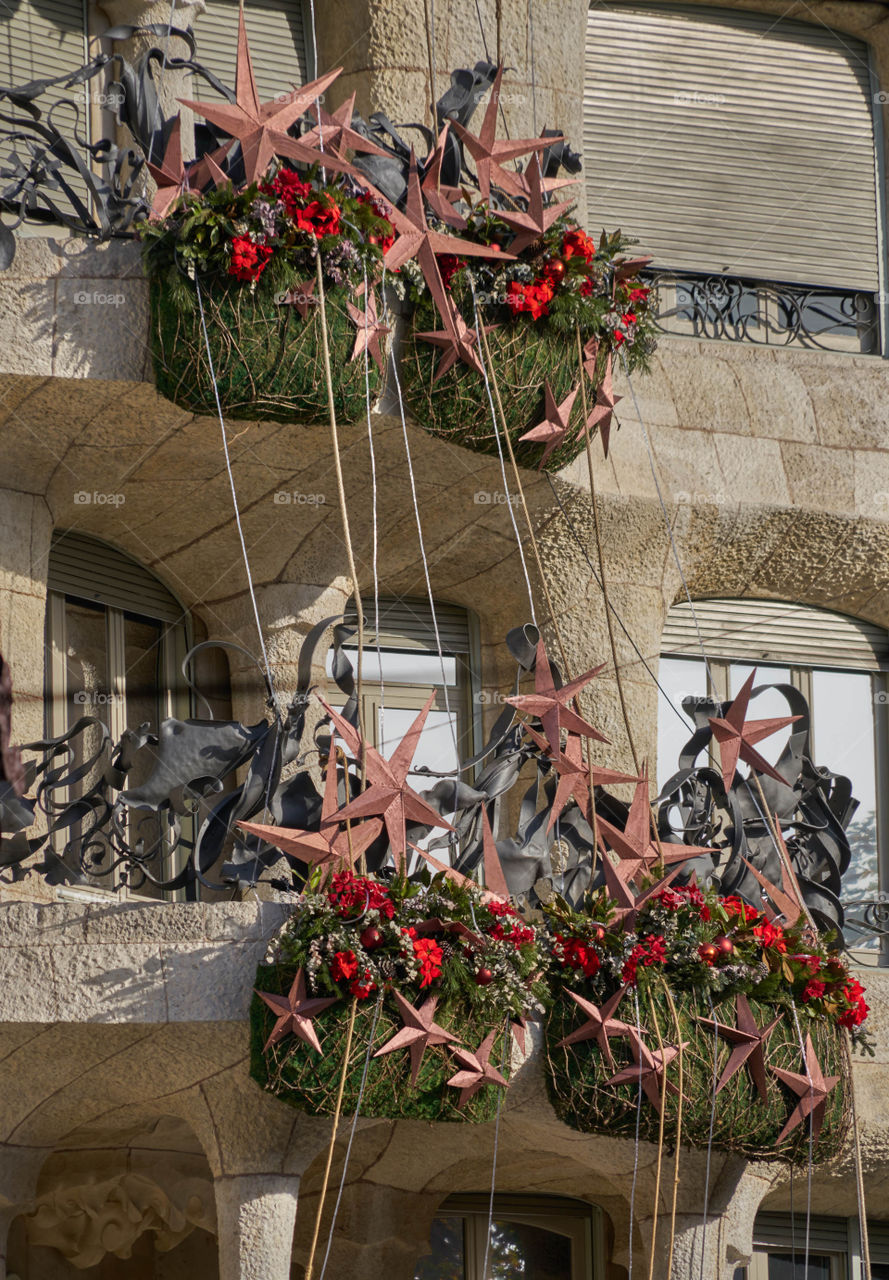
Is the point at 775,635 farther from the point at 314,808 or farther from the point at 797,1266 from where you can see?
the point at 314,808

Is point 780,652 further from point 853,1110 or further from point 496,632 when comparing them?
point 853,1110

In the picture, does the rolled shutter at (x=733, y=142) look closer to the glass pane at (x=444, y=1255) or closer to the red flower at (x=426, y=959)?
the red flower at (x=426, y=959)

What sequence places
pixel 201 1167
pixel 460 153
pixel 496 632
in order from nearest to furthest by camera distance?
1. pixel 460 153
2. pixel 201 1167
3. pixel 496 632

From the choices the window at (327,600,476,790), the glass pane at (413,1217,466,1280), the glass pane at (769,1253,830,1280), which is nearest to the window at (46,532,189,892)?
the window at (327,600,476,790)

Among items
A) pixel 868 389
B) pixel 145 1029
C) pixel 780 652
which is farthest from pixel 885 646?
pixel 145 1029

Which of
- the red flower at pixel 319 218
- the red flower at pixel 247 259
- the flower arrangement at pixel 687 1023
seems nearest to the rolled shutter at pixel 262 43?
the red flower at pixel 319 218

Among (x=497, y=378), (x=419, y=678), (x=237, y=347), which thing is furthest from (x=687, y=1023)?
(x=237, y=347)

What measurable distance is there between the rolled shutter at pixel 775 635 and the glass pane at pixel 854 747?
0.12m

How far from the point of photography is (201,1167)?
40.2 feet

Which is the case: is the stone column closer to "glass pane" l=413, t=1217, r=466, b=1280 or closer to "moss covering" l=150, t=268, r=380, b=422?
"moss covering" l=150, t=268, r=380, b=422

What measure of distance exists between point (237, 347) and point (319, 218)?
0.70 m

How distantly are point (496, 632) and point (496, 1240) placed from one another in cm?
369

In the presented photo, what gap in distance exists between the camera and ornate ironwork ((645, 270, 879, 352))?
1344 cm

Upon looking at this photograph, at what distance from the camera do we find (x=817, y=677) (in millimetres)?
13797
